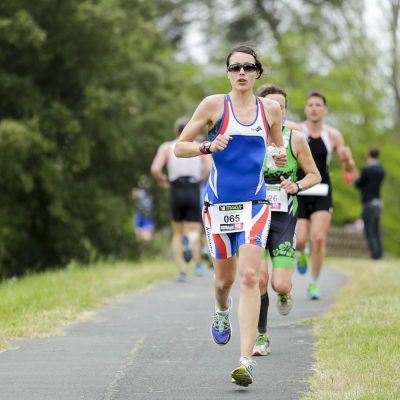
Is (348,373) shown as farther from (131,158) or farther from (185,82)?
(185,82)

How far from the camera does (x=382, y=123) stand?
3841cm

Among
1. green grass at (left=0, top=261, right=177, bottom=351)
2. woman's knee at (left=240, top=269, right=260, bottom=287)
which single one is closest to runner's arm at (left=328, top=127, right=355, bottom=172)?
green grass at (left=0, top=261, right=177, bottom=351)

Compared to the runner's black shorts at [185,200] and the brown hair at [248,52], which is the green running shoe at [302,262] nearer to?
the runner's black shorts at [185,200]

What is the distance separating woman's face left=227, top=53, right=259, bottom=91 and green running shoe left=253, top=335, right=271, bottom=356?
2.17 meters

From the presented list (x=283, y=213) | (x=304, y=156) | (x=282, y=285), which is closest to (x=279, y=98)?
(x=304, y=156)

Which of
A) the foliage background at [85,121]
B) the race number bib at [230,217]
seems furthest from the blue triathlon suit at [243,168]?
the foliage background at [85,121]

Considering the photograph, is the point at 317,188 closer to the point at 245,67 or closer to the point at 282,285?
the point at 282,285

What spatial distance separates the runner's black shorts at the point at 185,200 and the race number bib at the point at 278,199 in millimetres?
7493

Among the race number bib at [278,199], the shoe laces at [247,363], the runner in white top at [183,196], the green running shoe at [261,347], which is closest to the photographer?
the shoe laces at [247,363]

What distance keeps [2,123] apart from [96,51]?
13.2ft

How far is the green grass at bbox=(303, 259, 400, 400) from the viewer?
6512mm

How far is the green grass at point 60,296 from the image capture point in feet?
32.1

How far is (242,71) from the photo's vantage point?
7.24 metres

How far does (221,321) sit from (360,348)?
45.8 inches
